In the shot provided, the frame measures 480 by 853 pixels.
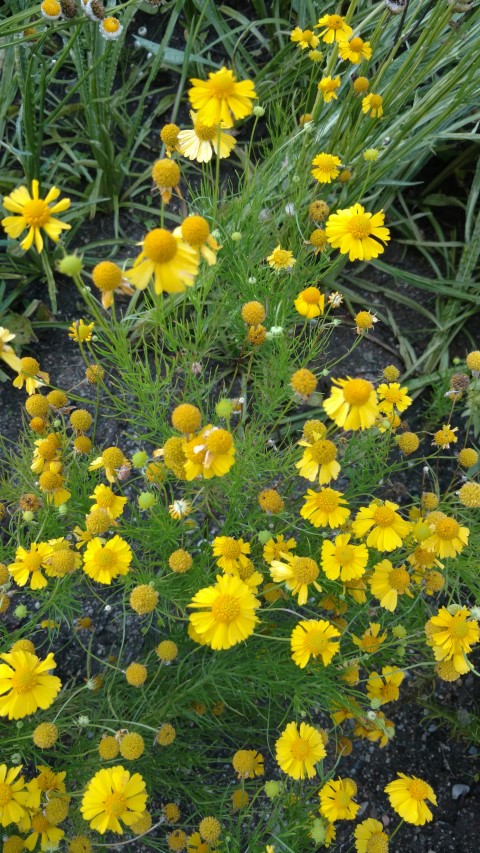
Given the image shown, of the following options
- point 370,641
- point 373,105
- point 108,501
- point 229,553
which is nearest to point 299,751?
point 370,641

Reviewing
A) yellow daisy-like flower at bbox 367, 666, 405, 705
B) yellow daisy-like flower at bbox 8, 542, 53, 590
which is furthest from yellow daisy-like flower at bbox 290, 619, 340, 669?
yellow daisy-like flower at bbox 8, 542, 53, 590

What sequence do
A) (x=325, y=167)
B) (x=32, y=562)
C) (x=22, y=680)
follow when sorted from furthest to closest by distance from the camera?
(x=325, y=167) → (x=32, y=562) → (x=22, y=680)

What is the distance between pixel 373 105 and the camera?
182cm

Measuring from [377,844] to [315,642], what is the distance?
499 mm

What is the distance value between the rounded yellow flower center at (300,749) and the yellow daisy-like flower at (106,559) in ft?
1.54

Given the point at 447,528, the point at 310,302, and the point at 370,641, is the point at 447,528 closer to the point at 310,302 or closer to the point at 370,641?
the point at 370,641

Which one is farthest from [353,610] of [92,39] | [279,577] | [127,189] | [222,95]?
[92,39]

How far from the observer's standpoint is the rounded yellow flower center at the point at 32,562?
1342 millimetres

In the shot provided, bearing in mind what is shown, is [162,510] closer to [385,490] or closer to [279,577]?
[279,577]

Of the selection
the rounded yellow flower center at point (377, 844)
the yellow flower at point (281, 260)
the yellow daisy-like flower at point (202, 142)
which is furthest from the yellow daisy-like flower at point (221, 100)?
the rounded yellow flower center at point (377, 844)

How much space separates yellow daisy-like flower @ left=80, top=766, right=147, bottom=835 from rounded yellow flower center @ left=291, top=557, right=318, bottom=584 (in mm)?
452

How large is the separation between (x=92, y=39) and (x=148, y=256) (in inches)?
59.3

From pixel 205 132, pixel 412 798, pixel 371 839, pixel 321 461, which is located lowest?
pixel 371 839

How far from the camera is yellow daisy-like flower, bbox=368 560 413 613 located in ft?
4.55
